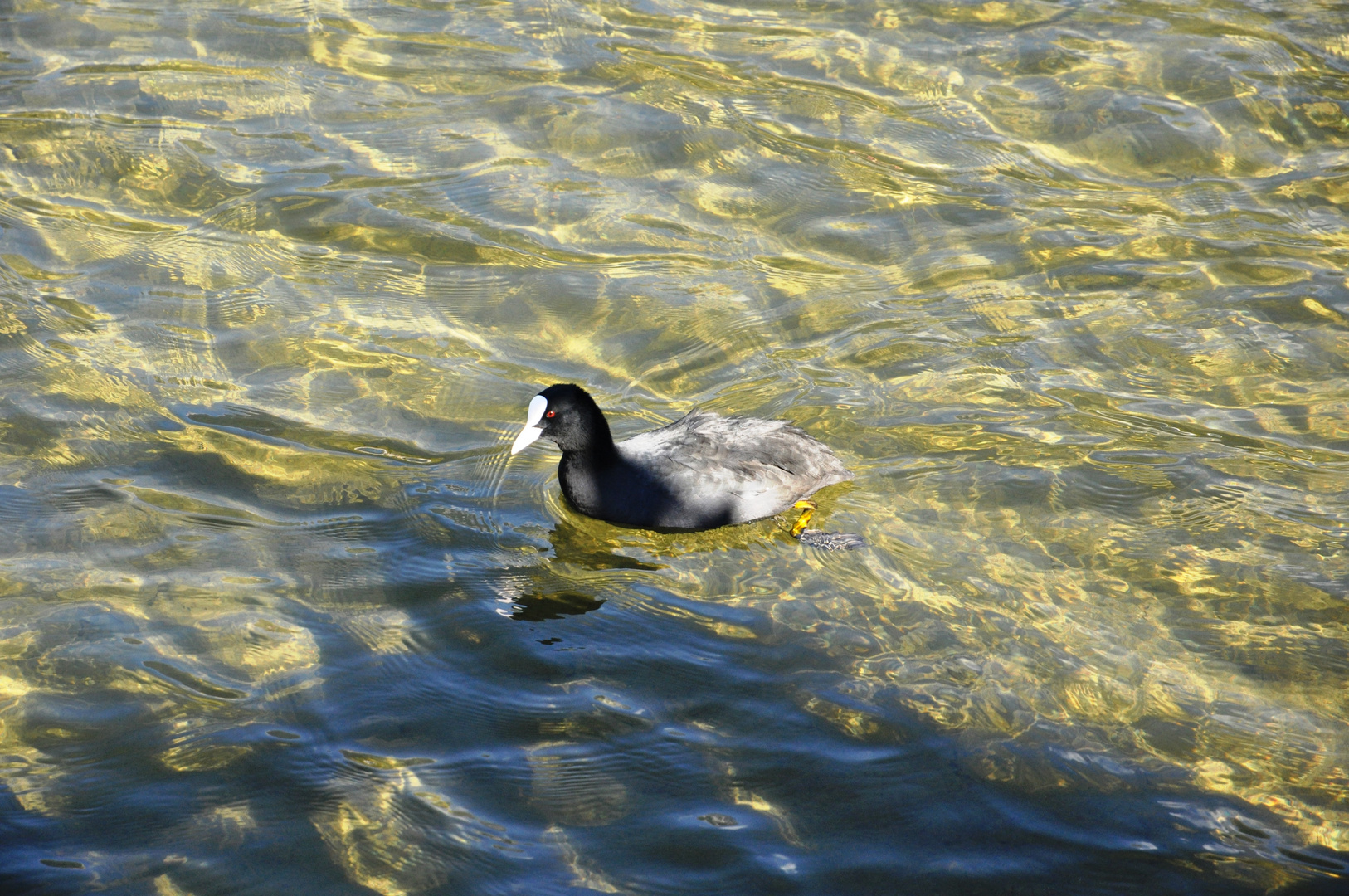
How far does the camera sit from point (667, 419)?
6281 mm

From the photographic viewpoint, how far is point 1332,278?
23.6 ft

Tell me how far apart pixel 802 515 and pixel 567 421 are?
3.89 ft

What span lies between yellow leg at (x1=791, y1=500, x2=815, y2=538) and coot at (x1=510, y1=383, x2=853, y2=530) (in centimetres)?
6

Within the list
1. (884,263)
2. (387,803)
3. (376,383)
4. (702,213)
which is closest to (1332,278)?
(884,263)

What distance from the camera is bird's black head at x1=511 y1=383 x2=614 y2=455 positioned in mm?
5422

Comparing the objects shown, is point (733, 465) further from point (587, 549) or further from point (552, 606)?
point (552, 606)

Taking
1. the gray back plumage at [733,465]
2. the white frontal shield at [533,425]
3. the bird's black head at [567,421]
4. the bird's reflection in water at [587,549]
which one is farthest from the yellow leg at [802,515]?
the white frontal shield at [533,425]

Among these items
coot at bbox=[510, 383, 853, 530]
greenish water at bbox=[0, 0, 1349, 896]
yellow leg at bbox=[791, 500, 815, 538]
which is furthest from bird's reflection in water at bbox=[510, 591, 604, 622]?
yellow leg at bbox=[791, 500, 815, 538]

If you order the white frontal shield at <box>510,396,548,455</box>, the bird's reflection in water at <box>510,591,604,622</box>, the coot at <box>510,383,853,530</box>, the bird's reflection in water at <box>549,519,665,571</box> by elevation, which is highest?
the white frontal shield at <box>510,396,548,455</box>

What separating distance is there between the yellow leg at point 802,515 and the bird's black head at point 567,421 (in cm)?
94

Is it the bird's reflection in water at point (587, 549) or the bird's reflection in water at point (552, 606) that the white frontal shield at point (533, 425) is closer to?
the bird's reflection in water at point (587, 549)

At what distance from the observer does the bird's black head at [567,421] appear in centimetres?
542

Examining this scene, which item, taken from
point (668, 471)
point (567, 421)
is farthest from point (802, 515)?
point (567, 421)

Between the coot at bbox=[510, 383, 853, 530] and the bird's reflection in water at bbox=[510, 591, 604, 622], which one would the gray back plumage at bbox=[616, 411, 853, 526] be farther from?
the bird's reflection in water at bbox=[510, 591, 604, 622]
